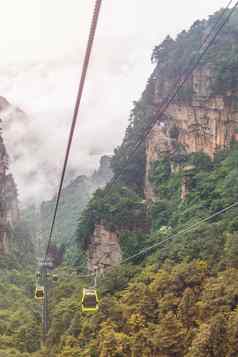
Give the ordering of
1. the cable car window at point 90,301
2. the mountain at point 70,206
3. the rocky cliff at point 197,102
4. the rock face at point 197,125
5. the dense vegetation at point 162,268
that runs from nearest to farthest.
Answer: the cable car window at point 90,301 < the dense vegetation at point 162,268 < the rock face at point 197,125 < the rocky cliff at point 197,102 < the mountain at point 70,206

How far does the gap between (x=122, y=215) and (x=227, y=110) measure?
41.4 ft

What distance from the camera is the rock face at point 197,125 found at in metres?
41.2

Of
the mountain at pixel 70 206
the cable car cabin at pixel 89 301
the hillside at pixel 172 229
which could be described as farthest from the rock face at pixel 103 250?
the mountain at pixel 70 206

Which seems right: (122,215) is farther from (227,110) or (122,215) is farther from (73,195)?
(73,195)

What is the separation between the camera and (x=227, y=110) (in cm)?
4134

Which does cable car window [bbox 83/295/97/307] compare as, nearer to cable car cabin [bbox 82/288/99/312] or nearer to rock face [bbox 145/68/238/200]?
cable car cabin [bbox 82/288/99/312]

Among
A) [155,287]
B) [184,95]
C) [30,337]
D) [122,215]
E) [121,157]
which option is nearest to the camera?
[155,287]

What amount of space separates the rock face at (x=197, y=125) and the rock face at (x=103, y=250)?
28.9ft

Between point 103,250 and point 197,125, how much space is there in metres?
14.2

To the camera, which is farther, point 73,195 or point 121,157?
point 73,195

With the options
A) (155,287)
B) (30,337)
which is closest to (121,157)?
(30,337)

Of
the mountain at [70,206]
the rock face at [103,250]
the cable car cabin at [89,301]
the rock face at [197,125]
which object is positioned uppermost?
the mountain at [70,206]

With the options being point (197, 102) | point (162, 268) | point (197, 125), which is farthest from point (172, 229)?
point (197, 102)

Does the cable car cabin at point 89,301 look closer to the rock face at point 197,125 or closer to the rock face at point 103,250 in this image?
the rock face at point 103,250
